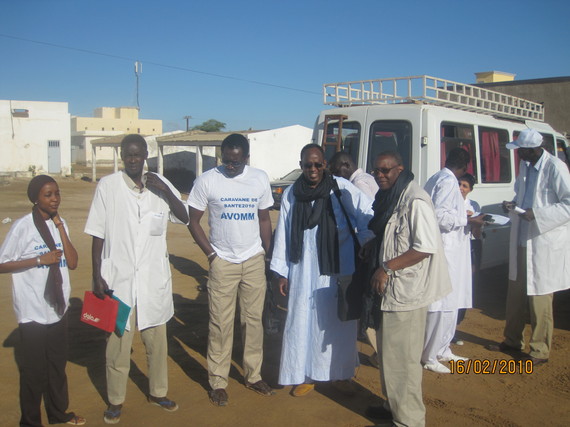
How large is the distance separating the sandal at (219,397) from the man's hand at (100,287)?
3.77 ft

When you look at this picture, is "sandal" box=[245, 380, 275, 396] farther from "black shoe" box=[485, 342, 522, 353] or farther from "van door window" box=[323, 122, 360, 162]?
"van door window" box=[323, 122, 360, 162]

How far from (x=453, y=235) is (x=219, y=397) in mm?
2361

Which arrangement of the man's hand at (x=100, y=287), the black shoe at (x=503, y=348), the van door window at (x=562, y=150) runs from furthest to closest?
the van door window at (x=562, y=150)
the black shoe at (x=503, y=348)
the man's hand at (x=100, y=287)

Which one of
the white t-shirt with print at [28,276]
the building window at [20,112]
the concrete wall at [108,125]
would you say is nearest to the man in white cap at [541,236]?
the white t-shirt with print at [28,276]

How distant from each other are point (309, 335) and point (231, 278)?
2.39ft

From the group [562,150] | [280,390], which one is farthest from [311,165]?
[562,150]

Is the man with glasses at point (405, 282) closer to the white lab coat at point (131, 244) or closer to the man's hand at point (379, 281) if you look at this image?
the man's hand at point (379, 281)

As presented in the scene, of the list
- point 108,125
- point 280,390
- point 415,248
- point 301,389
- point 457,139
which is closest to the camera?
point 415,248

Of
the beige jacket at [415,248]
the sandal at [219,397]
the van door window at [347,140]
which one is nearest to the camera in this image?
the beige jacket at [415,248]

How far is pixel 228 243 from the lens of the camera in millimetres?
4066

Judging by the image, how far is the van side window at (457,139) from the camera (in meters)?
5.82

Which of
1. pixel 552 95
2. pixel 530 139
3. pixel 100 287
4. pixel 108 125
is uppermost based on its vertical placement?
pixel 108 125

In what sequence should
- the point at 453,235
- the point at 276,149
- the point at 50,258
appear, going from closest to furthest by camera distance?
the point at 50,258
the point at 453,235
the point at 276,149

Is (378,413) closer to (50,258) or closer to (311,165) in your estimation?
(311,165)
